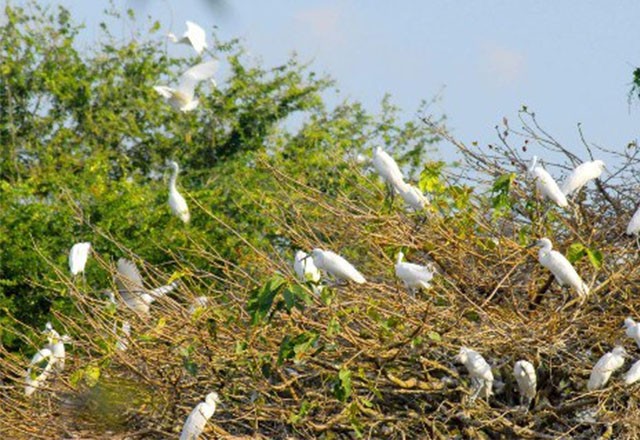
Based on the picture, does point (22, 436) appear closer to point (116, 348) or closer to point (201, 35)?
point (116, 348)

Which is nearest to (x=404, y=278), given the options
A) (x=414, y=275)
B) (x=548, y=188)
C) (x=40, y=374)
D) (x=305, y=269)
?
(x=414, y=275)

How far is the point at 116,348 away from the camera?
6.19m

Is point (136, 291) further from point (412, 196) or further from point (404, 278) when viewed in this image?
point (404, 278)

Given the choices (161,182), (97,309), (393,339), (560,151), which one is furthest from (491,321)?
(161,182)

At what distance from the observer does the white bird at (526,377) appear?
569cm

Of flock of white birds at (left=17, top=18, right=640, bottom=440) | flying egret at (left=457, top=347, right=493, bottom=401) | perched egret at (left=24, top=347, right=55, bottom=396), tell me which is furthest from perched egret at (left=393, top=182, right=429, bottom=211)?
perched egret at (left=24, top=347, right=55, bottom=396)

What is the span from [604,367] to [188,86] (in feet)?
8.95

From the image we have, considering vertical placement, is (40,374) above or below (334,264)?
below

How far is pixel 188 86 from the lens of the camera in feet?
24.3

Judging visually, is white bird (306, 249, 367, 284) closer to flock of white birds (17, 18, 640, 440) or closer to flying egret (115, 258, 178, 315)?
flock of white birds (17, 18, 640, 440)

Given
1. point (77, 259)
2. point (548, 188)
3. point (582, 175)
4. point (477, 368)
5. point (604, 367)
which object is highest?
point (582, 175)

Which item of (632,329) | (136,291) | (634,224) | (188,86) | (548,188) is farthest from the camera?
(188,86)

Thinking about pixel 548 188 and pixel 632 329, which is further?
pixel 548 188

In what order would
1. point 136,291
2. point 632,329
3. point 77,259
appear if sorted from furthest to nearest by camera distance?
point 77,259
point 136,291
point 632,329
